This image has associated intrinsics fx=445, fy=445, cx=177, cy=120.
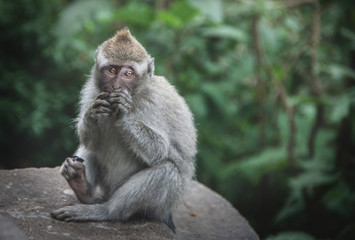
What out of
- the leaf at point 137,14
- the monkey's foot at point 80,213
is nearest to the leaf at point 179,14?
the leaf at point 137,14

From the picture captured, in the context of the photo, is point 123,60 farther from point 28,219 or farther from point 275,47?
point 275,47

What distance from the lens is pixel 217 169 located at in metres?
9.97

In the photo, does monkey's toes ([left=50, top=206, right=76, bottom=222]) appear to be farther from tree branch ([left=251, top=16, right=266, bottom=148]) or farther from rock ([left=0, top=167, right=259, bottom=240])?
tree branch ([left=251, top=16, right=266, bottom=148])

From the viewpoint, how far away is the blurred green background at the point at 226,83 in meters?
8.84

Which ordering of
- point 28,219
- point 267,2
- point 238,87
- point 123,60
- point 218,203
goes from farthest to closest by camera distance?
point 238,87
point 267,2
point 218,203
point 123,60
point 28,219

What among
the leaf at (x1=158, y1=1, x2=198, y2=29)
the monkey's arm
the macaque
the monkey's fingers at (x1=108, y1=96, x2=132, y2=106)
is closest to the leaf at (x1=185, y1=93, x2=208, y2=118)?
the leaf at (x1=158, y1=1, x2=198, y2=29)

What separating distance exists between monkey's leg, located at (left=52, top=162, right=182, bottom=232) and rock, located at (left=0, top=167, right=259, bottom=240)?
0.35 ft

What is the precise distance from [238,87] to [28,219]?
264 inches

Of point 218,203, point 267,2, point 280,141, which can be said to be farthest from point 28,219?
point 267,2

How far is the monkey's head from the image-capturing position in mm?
5227

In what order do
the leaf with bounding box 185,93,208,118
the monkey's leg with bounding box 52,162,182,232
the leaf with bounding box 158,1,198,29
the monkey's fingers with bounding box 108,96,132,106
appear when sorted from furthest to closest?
1. the leaf with bounding box 185,93,208,118
2. the leaf with bounding box 158,1,198,29
3. the monkey's leg with bounding box 52,162,182,232
4. the monkey's fingers with bounding box 108,96,132,106

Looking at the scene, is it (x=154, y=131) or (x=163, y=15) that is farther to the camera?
(x=163, y=15)

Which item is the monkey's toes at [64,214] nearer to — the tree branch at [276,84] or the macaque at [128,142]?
the macaque at [128,142]

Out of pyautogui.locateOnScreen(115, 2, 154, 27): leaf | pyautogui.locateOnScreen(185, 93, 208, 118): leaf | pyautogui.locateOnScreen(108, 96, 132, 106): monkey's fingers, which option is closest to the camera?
pyautogui.locateOnScreen(108, 96, 132, 106): monkey's fingers
